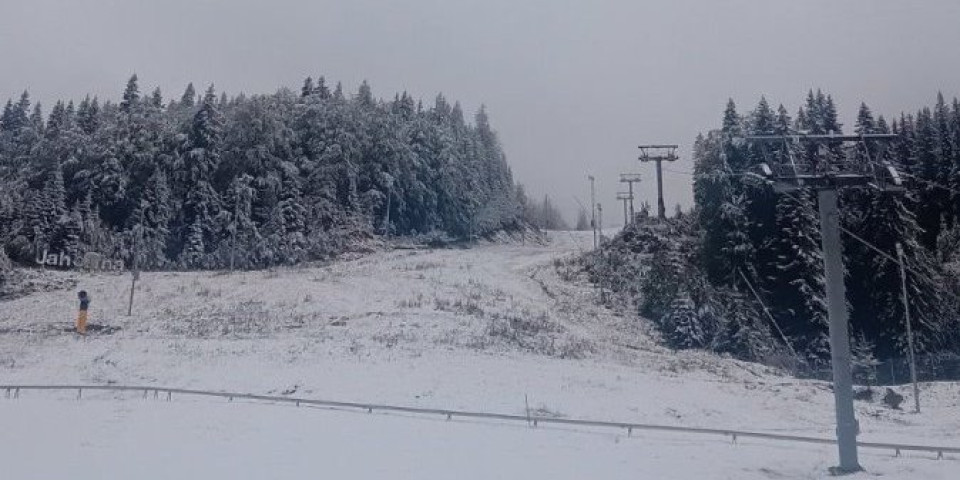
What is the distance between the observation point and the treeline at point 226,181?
213 feet

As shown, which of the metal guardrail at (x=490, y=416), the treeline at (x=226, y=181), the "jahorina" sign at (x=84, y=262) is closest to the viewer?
the metal guardrail at (x=490, y=416)

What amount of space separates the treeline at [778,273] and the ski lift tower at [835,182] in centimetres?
1977

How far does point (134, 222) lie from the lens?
220 ft

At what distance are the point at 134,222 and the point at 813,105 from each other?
74138 mm

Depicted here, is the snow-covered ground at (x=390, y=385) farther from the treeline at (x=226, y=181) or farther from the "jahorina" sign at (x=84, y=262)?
the treeline at (x=226, y=181)

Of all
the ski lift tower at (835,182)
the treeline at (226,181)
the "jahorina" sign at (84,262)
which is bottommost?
the ski lift tower at (835,182)

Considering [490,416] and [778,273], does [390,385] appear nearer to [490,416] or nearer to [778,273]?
[490,416]

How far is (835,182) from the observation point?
1780 centimetres

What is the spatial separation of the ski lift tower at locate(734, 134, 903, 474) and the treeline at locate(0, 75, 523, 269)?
48.9 m

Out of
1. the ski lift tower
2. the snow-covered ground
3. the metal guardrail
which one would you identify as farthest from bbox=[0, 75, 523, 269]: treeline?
the ski lift tower

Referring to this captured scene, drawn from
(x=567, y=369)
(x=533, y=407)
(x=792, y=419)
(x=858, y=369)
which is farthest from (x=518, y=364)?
(x=858, y=369)

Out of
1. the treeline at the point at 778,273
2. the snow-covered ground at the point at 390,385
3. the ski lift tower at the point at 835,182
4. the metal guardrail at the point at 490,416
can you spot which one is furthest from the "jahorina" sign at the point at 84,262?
the ski lift tower at the point at 835,182

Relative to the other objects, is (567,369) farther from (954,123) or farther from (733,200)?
(954,123)

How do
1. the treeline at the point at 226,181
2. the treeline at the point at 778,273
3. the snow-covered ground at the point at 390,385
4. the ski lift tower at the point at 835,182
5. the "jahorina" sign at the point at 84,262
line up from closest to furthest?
the snow-covered ground at the point at 390,385 → the ski lift tower at the point at 835,182 → the treeline at the point at 778,273 → the "jahorina" sign at the point at 84,262 → the treeline at the point at 226,181
